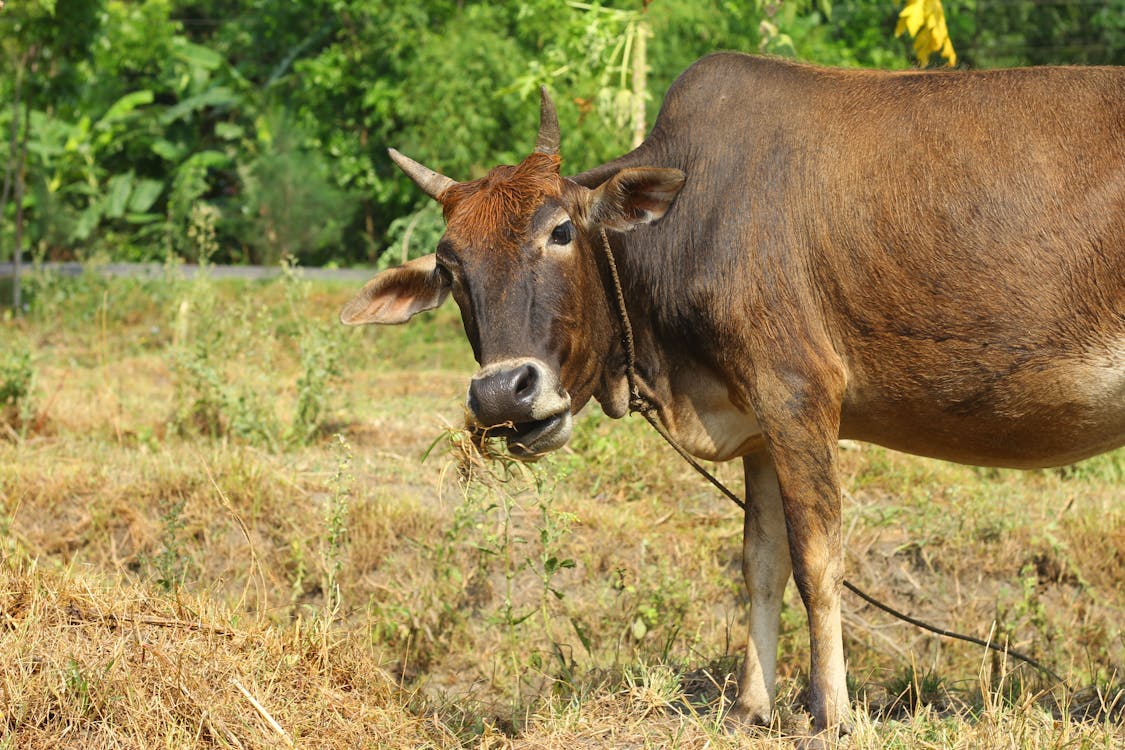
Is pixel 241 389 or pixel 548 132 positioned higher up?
pixel 548 132

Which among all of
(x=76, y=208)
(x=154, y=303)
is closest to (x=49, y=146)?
(x=76, y=208)

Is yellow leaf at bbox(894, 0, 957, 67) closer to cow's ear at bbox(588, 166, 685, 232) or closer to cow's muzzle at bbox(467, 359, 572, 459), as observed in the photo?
cow's ear at bbox(588, 166, 685, 232)

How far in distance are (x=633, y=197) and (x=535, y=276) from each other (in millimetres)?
481

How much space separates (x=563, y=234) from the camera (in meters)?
4.19

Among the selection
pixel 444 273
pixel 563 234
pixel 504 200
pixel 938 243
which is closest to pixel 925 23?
pixel 938 243

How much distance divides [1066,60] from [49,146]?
13.3 m

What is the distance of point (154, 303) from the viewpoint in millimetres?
12445

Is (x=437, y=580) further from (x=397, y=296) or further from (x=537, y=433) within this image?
(x=537, y=433)

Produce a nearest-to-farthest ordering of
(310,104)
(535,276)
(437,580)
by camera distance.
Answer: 1. (535,276)
2. (437,580)
3. (310,104)

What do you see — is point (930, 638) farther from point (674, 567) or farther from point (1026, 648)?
point (674, 567)

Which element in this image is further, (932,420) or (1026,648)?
(1026,648)

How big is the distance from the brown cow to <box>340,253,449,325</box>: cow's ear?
154 mm

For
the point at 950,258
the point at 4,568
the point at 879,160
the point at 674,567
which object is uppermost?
the point at 879,160

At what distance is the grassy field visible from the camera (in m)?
4.09
